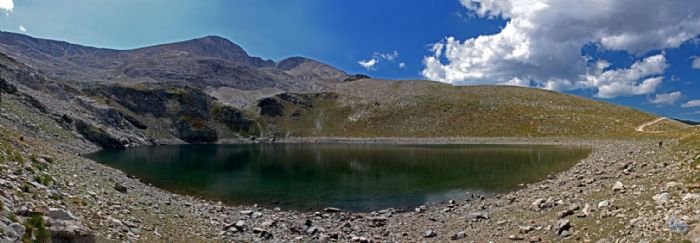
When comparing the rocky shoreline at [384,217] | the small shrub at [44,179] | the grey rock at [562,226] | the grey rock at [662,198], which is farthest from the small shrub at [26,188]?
the grey rock at [662,198]

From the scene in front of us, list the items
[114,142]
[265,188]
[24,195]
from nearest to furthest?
[24,195]
[265,188]
[114,142]

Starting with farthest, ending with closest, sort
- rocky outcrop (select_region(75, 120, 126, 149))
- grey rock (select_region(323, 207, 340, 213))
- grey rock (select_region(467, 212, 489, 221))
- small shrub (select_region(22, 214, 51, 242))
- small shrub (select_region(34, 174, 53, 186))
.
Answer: rocky outcrop (select_region(75, 120, 126, 149)) → grey rock (select_region(323, 207, 340, 213)) → grey rock (select_region(467, 212, 489, 221)) → small shrub (select_region(34, 174, 53, 186)) → small shrub (select_region(22, 214, 51, 242))

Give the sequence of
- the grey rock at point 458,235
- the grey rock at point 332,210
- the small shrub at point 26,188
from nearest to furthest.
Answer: the small shrub at point 26,188 < the grey rock at point 458,235 < the grey rock at point 332,210

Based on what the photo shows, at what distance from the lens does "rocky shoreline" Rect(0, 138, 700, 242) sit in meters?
14.4

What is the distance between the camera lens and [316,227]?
1061 inches

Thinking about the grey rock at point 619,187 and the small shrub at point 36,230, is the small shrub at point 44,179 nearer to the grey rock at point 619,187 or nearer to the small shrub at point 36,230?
the small shrub at point 36,230

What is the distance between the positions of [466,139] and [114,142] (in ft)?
418

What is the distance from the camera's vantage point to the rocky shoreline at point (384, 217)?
14.4 meters

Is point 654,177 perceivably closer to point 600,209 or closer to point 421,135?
point 600,209

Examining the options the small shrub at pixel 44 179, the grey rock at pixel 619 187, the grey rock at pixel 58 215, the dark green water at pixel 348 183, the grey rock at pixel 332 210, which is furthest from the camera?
the dark green water at pixel 348 183

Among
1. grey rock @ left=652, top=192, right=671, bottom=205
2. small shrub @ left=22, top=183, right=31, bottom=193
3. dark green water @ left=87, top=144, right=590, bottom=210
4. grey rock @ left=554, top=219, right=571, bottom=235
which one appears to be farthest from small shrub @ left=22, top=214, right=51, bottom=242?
dark green water @ left=87, top=144, right=590, bottom=210

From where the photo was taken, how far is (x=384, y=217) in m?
31.7

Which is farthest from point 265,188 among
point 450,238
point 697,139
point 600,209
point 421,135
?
point 421,135

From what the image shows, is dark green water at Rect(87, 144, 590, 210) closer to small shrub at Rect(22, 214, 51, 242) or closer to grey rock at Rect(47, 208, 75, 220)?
grey rock at Rect(47, 208, 75, 220)
